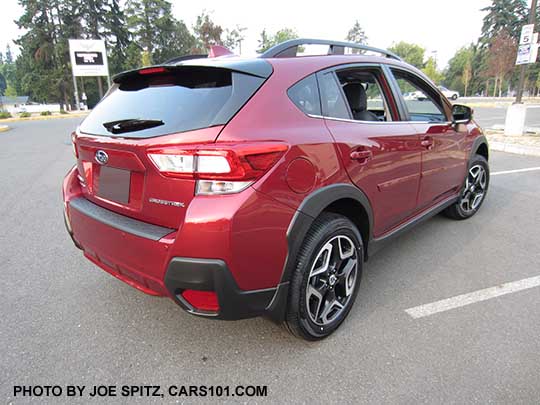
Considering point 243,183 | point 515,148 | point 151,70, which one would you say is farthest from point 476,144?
point 515,148

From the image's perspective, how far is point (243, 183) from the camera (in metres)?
1.65

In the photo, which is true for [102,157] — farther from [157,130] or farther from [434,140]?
[434,140]

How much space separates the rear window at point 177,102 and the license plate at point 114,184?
0.21 metres

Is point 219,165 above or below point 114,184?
above

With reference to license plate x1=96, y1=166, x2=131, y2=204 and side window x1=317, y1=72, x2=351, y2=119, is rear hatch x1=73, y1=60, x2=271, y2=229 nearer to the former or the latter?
license plate x1=96, y1=166, x2=131, y2=204

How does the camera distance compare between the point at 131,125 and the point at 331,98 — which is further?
the point at 331,98

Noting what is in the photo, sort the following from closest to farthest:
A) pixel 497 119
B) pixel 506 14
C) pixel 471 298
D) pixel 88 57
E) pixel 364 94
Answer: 1. pixel 471 298
2. pixel 364 94
3. pixel 497 119
4. pixel 88 57
5. pixel 506 14

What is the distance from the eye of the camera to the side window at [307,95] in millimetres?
1989

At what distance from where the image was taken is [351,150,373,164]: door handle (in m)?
2.20

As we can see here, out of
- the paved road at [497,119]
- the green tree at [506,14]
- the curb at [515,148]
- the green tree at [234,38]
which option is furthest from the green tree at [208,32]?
the green tree at [506,14]

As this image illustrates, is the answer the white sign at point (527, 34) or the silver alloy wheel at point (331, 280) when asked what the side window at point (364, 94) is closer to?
the silver alloy wheel at point (331, 280)

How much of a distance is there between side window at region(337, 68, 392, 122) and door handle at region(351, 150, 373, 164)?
0.30m

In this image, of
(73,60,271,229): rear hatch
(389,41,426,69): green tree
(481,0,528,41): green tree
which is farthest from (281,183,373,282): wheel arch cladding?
(481,0,528,41): green tree

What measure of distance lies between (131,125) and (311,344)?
1675mm
